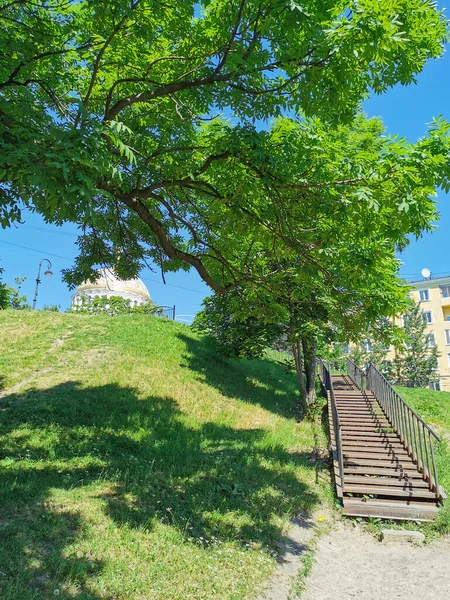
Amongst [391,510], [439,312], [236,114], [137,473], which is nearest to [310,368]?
[391,510]

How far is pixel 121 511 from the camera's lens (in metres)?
5.95

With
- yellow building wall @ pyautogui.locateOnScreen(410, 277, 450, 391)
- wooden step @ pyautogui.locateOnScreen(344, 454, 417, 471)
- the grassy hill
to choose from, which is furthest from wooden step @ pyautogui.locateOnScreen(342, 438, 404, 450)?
yellow building wall @ pyautogui.locateOnScreen(410, 277, 450, 391)

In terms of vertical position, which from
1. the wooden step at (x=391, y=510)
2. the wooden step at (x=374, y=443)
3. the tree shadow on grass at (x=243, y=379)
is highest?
the tree shadow on grass at (x=243, y=379)

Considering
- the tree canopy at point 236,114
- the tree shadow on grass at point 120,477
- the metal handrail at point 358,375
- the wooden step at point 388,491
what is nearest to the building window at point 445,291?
the metal handrail at point 358,375

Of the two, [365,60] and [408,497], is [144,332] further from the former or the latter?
[365,60]

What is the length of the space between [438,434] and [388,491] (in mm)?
7075

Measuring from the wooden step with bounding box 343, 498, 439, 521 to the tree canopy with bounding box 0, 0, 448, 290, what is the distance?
457 cm

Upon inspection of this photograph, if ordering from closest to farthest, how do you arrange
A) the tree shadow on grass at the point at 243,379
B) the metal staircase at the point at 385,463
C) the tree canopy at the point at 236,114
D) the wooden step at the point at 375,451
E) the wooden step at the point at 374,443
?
the tree canopy at the point at 236,114
the metal staircase at the point at 385,463
the wooden step at the point at 375,451
the wooden step at the point at 374,443
the tree shadow on grass at the point at 243,379

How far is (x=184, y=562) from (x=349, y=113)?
600 cm

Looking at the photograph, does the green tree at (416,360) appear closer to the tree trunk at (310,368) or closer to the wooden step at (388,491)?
the tree trunk at (310,368)

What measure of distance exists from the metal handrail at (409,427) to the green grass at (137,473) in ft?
7.25

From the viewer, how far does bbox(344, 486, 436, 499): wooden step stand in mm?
8359

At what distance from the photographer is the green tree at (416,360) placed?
131 ft

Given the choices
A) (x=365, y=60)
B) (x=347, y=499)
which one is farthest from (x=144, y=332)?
(x=365, y=60)
